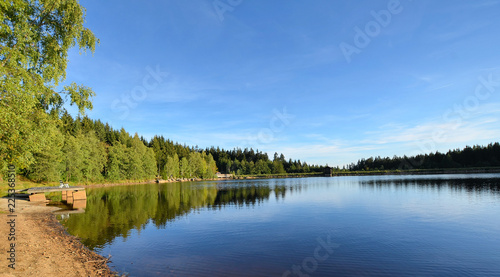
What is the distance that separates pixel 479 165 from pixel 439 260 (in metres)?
216

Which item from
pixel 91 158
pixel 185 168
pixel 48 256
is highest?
pixel 91 158

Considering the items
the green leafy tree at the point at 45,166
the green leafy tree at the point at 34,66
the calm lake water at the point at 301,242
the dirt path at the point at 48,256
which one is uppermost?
the green leafy tree at the point at 34,66

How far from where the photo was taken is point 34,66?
63.2 ft

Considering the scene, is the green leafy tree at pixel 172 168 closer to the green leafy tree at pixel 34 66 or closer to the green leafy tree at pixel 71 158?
the green leafy tree at pixel 71 158

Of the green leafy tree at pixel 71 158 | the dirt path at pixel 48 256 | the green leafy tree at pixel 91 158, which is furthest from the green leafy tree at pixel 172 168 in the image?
the dirt path at pixel 48 256

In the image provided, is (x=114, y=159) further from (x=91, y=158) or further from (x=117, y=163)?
(x=91, y=158)

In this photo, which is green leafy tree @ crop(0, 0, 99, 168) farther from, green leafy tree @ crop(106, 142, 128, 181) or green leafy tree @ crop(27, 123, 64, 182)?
green leafy tree @ crop(106, 142, 128, 181)

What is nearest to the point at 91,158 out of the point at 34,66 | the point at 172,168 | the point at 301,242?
the point at 172,168

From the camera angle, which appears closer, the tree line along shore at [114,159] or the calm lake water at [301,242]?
the calm lake water at [301,242]

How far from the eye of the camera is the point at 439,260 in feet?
52.4

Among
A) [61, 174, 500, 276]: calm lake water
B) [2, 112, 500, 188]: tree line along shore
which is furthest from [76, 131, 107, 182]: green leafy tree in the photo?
[61, 174, 500, 276]: calm lake water

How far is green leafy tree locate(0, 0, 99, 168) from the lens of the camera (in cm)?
1550

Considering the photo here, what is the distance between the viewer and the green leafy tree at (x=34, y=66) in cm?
1550

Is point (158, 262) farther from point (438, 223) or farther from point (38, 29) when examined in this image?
point (438, 223)
